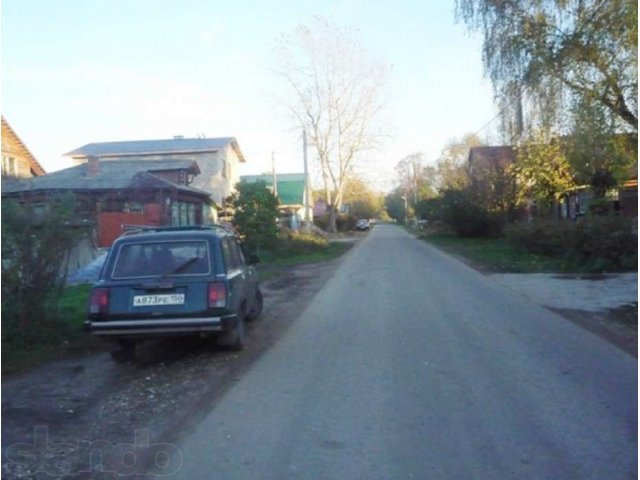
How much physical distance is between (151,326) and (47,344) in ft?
6.69

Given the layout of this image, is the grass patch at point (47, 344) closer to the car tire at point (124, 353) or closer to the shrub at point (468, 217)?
the car tire at point (124, 353)

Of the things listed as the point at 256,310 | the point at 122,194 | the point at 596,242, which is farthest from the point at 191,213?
the point at 256,310

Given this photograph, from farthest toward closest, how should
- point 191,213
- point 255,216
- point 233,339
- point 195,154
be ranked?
point 195,154 < point 191,213 < point 255,216 < point 233,339

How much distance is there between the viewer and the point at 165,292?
8.46 m

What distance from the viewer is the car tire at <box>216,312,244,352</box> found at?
9.10 m

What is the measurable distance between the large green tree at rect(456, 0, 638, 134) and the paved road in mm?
3780

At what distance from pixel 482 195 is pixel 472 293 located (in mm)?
26702

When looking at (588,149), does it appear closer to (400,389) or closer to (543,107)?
(543,107)

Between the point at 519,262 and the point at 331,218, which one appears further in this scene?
the point at 331,218

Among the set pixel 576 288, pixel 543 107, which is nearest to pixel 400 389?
pixel 543 107

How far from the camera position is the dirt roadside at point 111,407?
533 centimetres

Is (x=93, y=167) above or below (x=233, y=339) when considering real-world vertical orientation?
above
